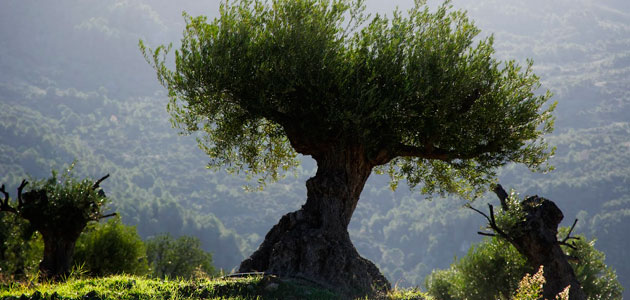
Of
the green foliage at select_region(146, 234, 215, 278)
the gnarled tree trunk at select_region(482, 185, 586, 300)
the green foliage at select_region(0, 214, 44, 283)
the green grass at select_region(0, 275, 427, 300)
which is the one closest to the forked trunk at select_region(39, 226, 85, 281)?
the green grass at select_region(0, 275, 427, 300)

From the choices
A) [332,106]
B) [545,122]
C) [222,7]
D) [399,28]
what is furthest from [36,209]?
[545,122]

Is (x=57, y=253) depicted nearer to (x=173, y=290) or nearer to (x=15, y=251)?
(x=173, y=290)

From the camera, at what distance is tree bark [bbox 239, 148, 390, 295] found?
59.0 ft

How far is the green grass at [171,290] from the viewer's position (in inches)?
507

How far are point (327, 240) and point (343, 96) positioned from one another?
4777 millimetres

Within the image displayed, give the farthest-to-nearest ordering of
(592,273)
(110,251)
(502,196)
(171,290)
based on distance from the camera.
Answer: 1. (592,273)
2. (110,251)
3. (502,196)
4. (171,290)

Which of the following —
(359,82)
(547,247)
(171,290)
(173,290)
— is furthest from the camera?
(547,247)

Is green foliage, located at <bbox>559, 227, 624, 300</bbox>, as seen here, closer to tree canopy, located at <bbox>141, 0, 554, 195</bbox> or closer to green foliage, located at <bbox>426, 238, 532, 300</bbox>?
green foliage, located at <bbox>426, 238, 532, 300</bbox>

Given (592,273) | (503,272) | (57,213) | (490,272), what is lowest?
(57,213)

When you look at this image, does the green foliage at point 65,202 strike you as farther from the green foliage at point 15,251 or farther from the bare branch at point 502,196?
the bare branch at point 502,196

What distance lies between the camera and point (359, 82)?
18609 millimetres

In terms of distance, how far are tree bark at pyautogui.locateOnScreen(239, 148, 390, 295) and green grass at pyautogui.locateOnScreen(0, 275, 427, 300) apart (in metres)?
1.28

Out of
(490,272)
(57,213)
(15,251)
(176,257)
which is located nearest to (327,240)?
(57,213)

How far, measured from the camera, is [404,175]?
25.5 m
